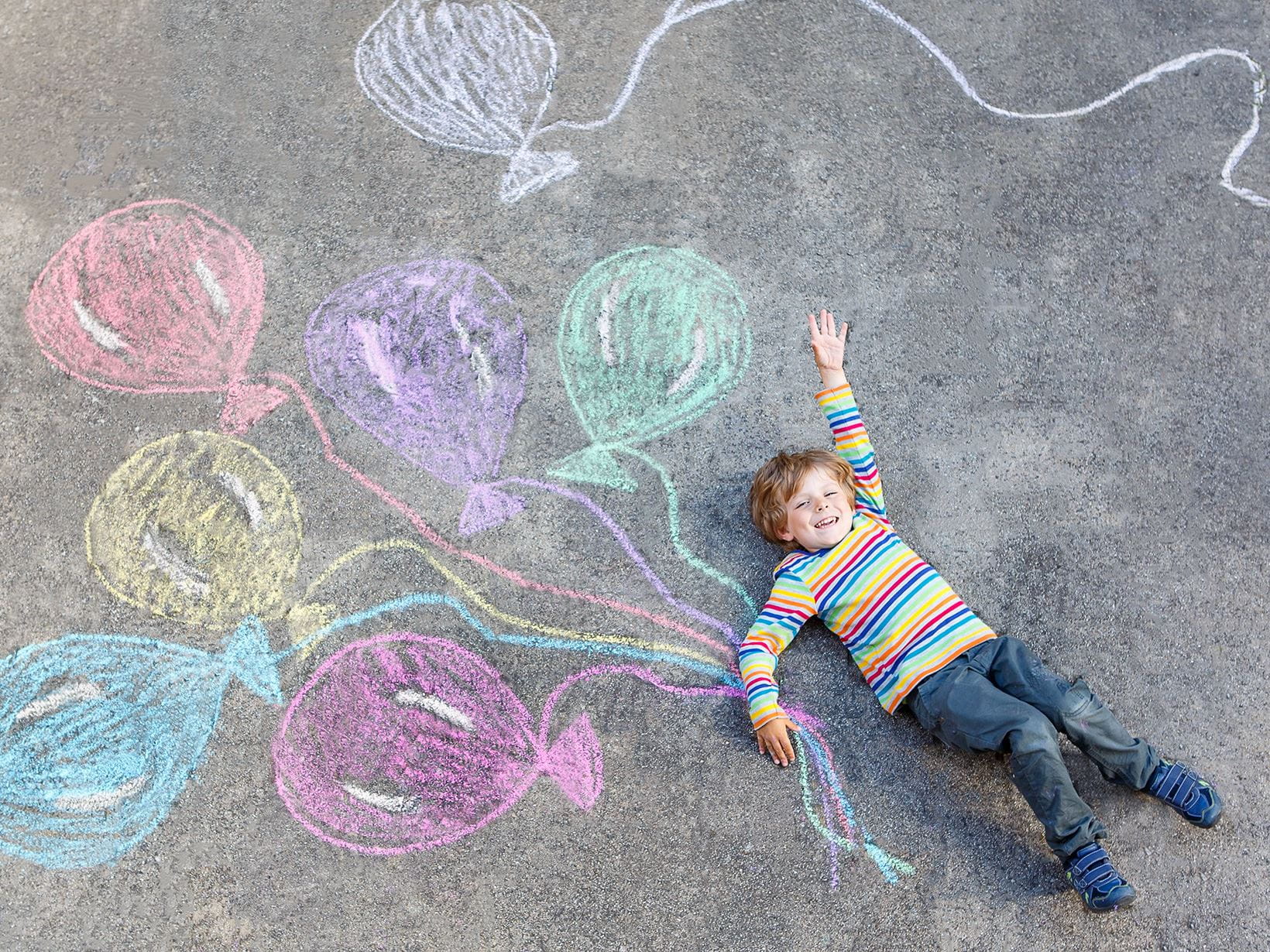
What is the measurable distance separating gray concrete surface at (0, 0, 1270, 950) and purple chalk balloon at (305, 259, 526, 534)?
0.07m

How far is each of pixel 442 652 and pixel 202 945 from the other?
1142mm

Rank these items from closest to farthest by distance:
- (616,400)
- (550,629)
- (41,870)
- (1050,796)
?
1. (1050,796)
2. (41,870)
3. (550,629)
4. (616,400)

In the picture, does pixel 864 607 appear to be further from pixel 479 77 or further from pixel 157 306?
pixel 157 306

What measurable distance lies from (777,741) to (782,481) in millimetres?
826

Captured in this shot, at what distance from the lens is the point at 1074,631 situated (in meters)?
3.31

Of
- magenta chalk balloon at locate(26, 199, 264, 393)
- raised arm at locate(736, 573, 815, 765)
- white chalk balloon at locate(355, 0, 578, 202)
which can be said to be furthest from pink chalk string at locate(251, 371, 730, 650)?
white chalk balloon at locate(355, 0, 578, 202)

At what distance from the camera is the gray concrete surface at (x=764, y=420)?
309 centimetres

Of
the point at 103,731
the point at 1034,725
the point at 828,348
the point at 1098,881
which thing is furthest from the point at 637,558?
the point at 103,731

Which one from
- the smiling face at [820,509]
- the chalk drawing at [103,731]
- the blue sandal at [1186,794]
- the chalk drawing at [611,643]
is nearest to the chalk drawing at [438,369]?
the chalk drawing at [611,643]

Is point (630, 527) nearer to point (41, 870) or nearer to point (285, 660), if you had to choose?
point (285, 660)

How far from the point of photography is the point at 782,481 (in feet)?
10.5

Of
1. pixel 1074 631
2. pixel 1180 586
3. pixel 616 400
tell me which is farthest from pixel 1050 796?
pixel 616 400

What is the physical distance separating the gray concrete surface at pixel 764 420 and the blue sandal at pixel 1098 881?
12 cm

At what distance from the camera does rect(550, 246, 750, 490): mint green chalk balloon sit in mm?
3525
